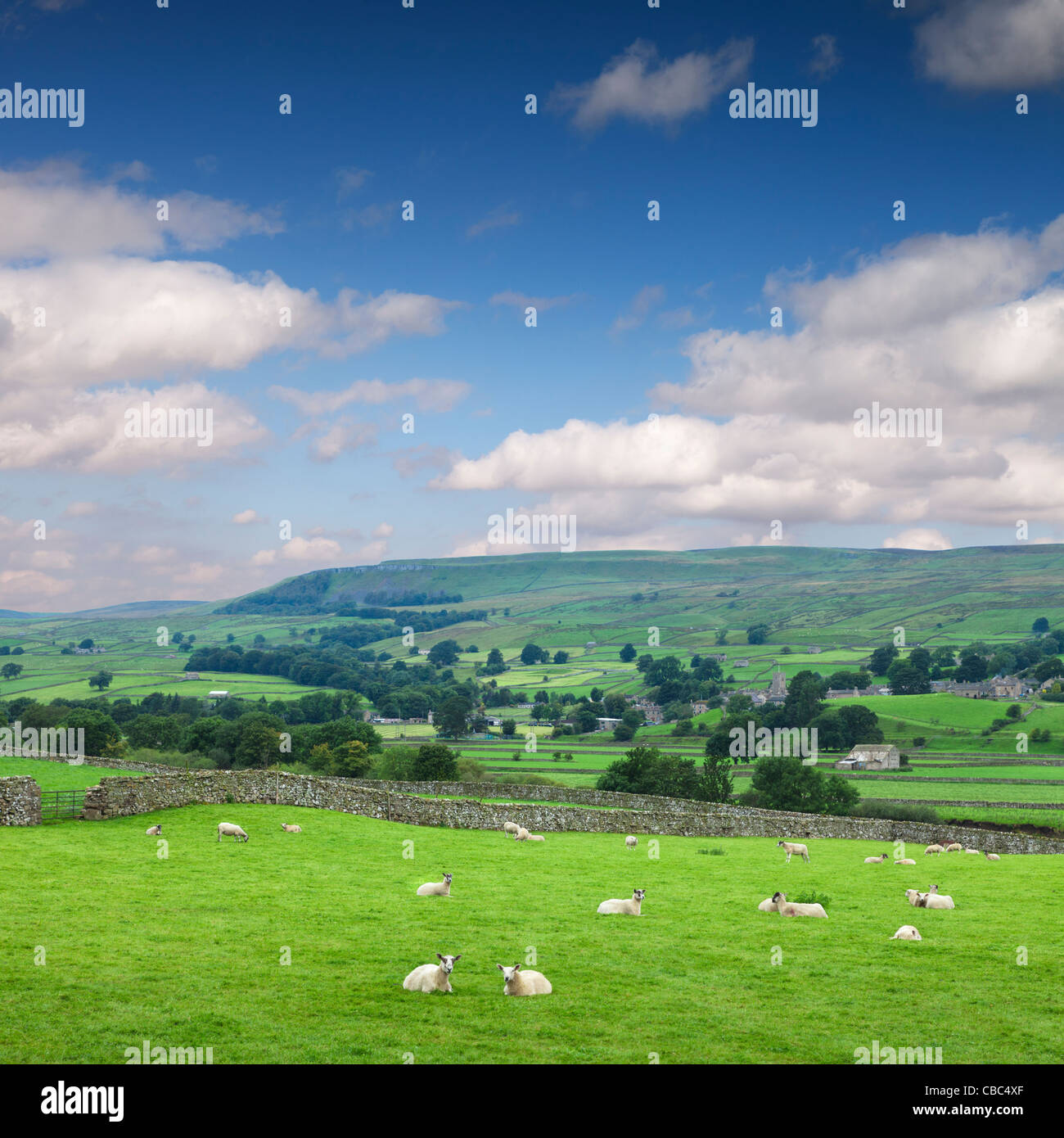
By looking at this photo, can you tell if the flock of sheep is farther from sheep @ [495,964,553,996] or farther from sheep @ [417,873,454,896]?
sheep @ [495,964,553,996]

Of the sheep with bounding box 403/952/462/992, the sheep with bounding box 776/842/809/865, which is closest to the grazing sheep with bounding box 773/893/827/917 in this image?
the sheep with bounding box 403/952/462/992

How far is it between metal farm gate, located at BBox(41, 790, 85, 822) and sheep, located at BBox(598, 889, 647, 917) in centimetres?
1689

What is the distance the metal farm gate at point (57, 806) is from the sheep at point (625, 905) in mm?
16894

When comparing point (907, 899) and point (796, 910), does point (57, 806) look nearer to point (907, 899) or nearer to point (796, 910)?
point (796, 910)

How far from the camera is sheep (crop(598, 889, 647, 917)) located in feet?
60.1

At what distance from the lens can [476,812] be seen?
33.8m

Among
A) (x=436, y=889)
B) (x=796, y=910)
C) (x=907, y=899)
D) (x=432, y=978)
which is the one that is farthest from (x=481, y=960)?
(x=907, y=899)

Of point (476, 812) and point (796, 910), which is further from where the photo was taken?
point (476, 812)

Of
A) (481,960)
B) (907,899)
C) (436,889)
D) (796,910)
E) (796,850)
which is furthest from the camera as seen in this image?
(796,850)

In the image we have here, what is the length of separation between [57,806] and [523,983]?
2041cm

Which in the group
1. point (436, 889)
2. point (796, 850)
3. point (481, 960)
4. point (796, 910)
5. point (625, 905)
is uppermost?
point (481, 960)

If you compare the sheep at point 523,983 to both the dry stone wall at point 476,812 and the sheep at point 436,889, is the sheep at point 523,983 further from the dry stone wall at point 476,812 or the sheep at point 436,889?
the dry stone wall at point 476,812
